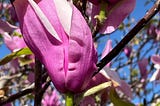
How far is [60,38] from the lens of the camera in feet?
2.04

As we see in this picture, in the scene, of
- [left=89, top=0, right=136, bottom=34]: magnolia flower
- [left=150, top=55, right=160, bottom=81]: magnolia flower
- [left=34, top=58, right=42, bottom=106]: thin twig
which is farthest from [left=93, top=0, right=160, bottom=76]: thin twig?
[left=150, top=55, right=160, bottom=81]: magnolia flower

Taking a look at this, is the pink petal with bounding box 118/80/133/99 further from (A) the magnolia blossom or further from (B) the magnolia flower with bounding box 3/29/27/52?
(A) the magnolia blossom

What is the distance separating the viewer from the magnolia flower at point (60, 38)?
614 millimetres

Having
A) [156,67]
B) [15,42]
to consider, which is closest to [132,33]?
[156,67]

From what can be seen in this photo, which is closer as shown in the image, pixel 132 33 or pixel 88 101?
pixel 132 33

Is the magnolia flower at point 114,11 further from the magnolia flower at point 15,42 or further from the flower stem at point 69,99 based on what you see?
the magnolia flower at point 15,42

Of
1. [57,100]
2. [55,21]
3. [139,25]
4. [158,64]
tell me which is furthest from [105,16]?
[57,100]

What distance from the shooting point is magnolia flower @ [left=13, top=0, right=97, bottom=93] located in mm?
614

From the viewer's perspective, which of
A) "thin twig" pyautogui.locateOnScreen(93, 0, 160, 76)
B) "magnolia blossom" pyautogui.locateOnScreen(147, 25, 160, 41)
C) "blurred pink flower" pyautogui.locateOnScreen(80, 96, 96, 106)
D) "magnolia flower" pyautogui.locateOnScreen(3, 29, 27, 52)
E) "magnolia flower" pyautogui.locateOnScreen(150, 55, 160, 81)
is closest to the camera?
"thin twig" pyautogui.locateOnScreen(93, 0, 160, 76)

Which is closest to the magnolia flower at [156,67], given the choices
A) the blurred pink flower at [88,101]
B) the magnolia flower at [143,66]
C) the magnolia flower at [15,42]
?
the blurred pink flower at [88,101]

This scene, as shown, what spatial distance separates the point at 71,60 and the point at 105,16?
177 millimetres

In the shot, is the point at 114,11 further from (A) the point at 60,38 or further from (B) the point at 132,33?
(A) the point at 60,38

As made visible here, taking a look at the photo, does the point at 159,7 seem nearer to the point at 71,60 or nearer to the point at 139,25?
the point at 139,25

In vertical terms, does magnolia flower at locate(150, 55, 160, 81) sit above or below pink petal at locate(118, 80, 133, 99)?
below
